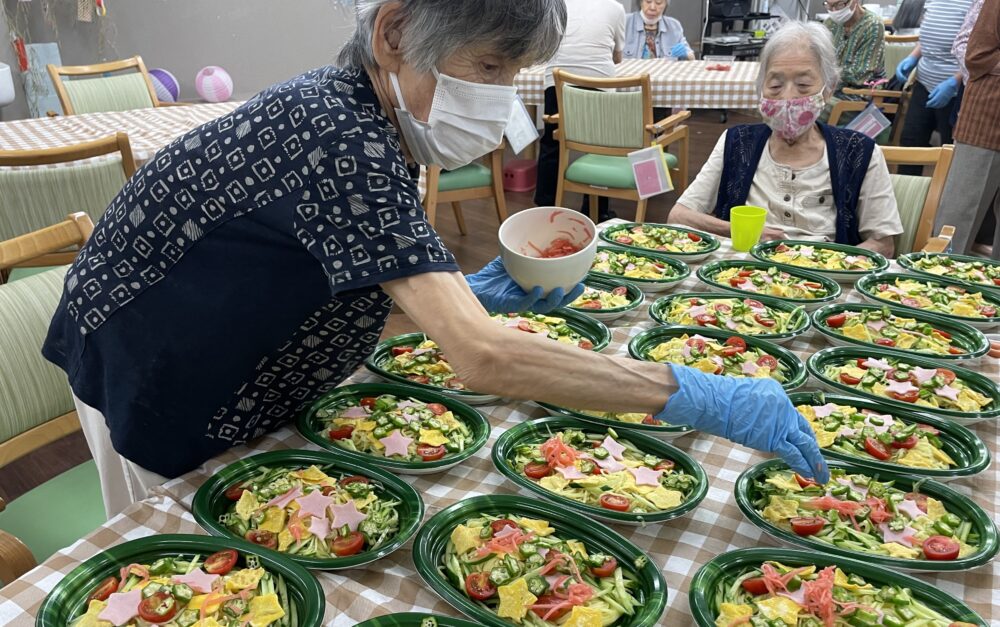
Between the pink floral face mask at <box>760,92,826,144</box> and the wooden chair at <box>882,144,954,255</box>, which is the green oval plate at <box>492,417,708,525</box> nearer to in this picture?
the pink floral face mask at <box>760,92,826,144</box>

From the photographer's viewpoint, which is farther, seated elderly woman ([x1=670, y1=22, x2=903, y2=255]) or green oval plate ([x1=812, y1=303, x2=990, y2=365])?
seated elderly woman ([x1=670, y1=22, x2=903, y2=255])

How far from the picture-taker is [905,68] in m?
→ 5.48

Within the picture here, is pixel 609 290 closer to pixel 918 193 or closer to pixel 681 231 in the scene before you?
pixel 681 231

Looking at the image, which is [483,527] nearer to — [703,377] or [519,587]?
[519,587]

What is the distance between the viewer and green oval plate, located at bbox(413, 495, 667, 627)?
36.6 inches

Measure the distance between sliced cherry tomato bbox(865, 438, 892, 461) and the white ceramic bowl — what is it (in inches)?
22.5

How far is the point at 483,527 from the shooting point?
1.08 meters

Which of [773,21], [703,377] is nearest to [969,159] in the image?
[703,377]

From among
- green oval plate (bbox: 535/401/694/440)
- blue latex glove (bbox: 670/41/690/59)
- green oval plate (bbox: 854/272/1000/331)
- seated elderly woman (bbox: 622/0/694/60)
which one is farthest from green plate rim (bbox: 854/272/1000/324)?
seated elderly woman (bbox: 622/0/694/60)

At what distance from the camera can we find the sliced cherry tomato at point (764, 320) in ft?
5.73

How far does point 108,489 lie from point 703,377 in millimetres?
1162

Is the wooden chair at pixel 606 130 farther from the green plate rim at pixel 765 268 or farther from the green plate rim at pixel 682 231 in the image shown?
the green plate rim at pixel 765 268

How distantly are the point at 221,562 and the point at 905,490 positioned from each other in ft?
3.34

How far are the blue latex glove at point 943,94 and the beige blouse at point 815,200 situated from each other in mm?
2758
